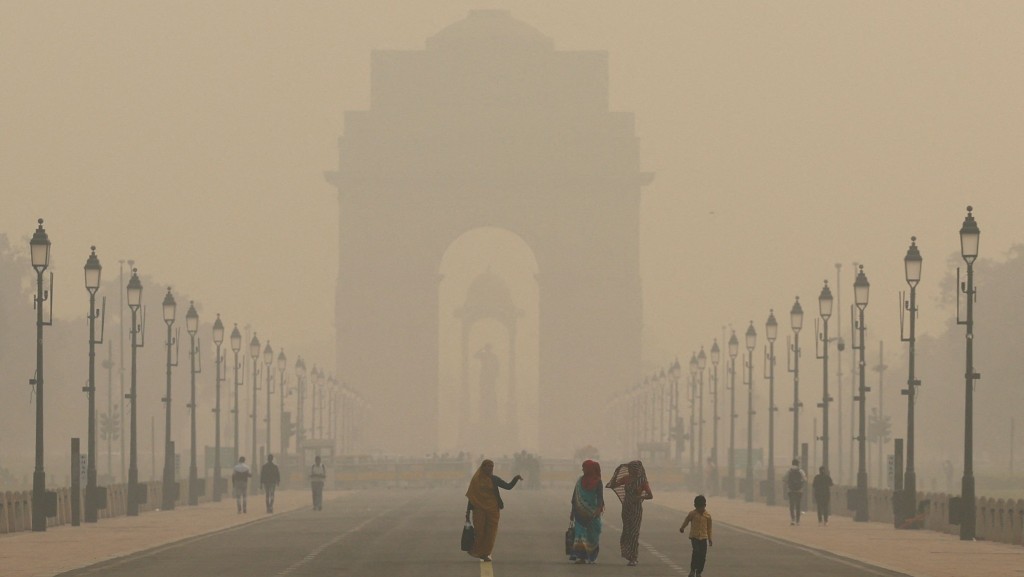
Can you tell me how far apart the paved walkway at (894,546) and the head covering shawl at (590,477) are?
423cm

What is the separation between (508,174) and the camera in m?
170

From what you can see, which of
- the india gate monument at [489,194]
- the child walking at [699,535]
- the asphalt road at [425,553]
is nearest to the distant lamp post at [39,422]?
the asphalt road at [425,553]

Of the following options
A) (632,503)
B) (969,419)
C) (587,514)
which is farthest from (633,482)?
(969,419)

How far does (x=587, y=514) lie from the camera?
34.1m

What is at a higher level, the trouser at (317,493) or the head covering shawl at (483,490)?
the head covering shawl at (483,490)

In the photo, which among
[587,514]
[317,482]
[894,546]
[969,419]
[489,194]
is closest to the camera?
[587,514]

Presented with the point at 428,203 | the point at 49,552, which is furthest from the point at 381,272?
the point at 49,552

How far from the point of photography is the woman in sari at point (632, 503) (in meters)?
33.5

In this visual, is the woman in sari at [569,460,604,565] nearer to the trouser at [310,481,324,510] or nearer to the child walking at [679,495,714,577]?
the child walking at [679,495,714,577]

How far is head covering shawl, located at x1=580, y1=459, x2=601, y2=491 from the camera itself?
34.2 m

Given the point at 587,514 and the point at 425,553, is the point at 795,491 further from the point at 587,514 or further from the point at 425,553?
the point at 587,514

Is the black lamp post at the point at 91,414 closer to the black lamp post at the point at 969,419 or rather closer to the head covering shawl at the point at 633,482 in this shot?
the black lamp post at the point at 969,419

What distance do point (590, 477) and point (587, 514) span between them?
0.66 metres

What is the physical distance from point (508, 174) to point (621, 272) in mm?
10706
